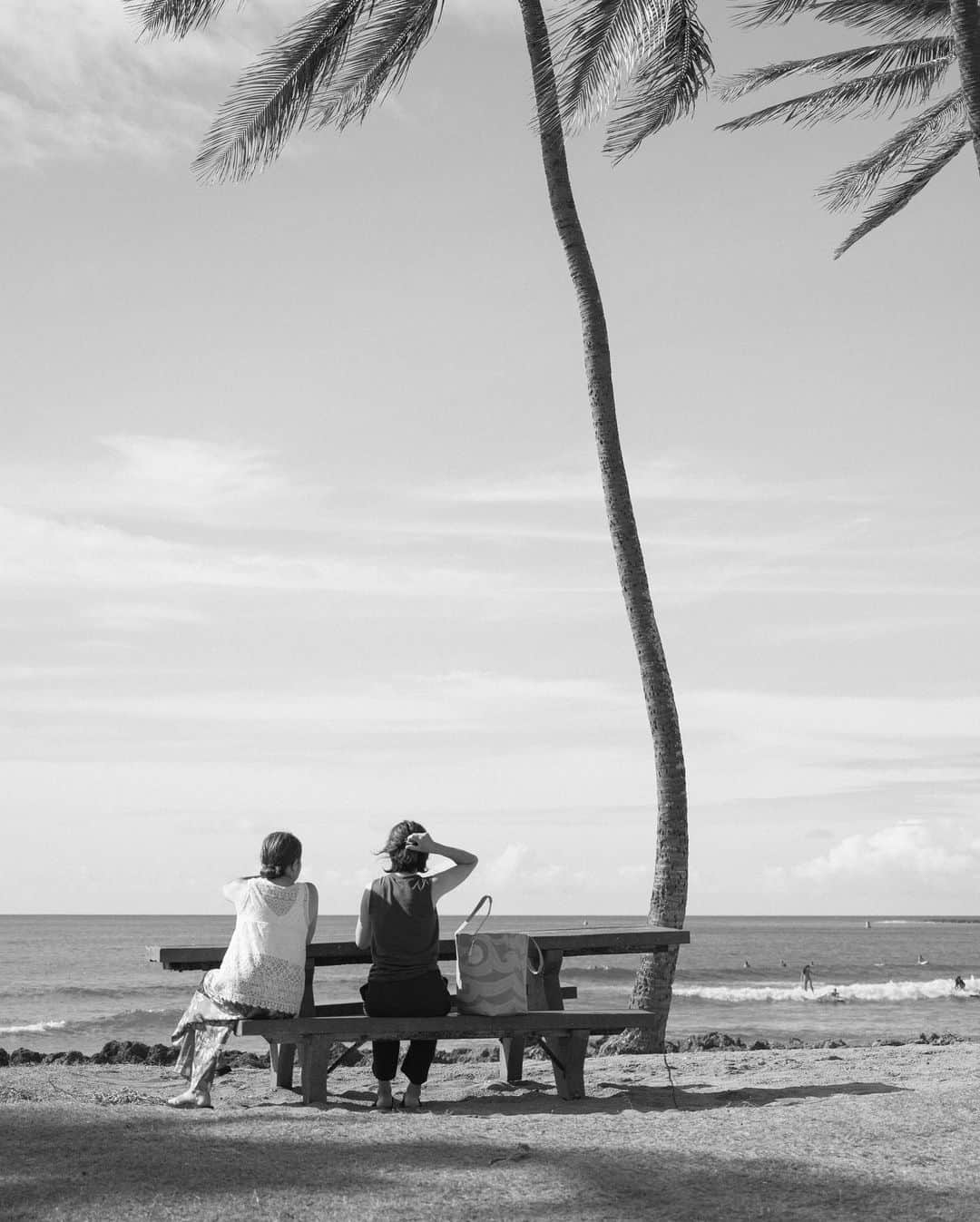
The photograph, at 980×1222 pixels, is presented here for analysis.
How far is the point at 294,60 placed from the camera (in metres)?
12.1

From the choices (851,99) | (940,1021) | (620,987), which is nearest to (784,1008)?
(940,1021)

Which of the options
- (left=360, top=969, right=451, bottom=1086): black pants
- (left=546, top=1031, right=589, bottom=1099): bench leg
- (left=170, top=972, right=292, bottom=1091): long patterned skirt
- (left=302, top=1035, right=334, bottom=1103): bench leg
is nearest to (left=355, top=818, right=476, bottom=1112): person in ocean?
(left=360, top=969, right=451, bottom=1086): black pants

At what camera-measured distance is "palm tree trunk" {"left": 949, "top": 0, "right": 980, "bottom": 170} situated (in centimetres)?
1155

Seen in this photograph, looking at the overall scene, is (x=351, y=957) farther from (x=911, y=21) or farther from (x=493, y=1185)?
(x=911, y=21)

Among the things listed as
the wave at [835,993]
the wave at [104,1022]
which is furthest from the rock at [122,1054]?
the wave at [835,993]

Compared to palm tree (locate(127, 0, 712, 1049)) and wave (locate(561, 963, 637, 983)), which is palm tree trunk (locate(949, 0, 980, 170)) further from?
wave (locate(561, 963, 637, 983))

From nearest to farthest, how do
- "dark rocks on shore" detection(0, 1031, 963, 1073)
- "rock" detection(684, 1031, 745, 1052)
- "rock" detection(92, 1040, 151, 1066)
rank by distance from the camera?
"dark rocks on shore" detection(0, 1031, 963, 1073)
"rock" detection(92, 1040, 151, 1066)
"rock" detection(684, 1031, 745, 1052)

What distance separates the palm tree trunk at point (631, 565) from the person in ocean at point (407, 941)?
125 inches

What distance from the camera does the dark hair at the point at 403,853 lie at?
22.7 feet

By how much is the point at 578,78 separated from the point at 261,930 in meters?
8.94

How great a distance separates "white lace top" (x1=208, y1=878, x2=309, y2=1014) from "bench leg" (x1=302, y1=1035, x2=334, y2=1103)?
1.00 feet

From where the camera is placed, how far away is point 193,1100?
21.7 feet

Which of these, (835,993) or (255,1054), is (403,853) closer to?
(255,1054)

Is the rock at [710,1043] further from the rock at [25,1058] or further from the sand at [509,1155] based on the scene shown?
the rock at [25,1058]
